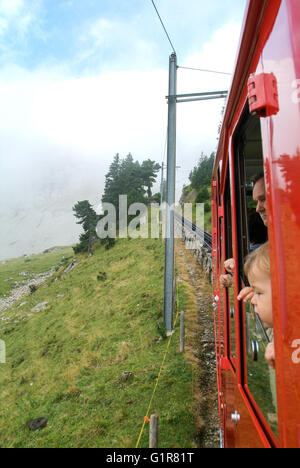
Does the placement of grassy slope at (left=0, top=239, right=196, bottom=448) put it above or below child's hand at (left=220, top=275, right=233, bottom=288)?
below

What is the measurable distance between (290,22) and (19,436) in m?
9.75

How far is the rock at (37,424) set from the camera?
25.1ft

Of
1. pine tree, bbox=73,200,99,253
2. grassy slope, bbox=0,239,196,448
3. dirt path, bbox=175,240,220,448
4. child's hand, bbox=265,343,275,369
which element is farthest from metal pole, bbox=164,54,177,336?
pine tree, bbox=73,200,99,253

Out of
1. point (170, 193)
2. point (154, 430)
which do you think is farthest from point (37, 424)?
point (170, 193)

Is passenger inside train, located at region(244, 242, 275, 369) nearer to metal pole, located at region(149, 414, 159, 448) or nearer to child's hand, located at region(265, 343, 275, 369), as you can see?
child's hand, located at region(265, 343, 275, 369)

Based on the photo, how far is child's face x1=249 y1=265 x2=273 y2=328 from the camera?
4.42 ft

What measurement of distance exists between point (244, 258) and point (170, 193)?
6818mm

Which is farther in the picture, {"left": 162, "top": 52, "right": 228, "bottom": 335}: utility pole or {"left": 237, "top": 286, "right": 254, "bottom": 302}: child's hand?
{"left": 162, "top": 52, "right": 228, "bottom": 335}: utility pole

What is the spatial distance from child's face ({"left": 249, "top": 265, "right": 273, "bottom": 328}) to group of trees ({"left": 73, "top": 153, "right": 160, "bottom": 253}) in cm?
3605

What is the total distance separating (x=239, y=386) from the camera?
76.0 inches

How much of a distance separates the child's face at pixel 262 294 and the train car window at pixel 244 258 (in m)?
0.15

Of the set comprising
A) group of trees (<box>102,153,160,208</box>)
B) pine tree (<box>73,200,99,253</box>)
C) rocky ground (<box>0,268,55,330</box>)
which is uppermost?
group of trees (<box>102,153,160,208</box>)

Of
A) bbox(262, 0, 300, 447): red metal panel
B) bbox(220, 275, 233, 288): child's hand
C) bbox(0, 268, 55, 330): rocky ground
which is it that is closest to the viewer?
bbox(262, 0, 300, 447): red metal panel
